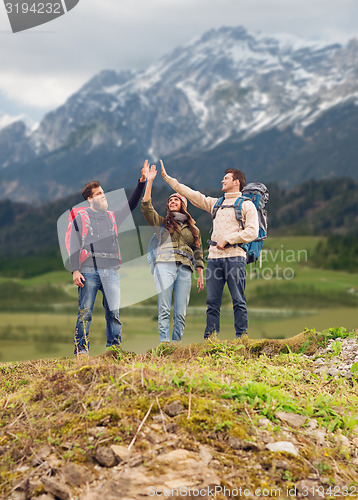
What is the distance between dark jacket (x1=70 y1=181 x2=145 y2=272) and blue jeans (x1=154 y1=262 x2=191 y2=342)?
2.63 feet

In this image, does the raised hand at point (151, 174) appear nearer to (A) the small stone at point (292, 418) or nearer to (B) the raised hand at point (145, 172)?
(B) the raised hand at point (145, 172)

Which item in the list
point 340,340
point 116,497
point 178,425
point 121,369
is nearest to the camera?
point 116,497

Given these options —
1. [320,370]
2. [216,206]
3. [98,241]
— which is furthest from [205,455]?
[216,206]

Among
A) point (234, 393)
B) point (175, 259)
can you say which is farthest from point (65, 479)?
point (175, 259)

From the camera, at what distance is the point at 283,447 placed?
5.12 m

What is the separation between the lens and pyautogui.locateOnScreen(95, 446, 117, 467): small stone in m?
4.67

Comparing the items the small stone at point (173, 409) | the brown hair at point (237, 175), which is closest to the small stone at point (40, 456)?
the small stone at point (173, 409)

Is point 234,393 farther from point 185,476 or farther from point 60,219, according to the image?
point 60,219

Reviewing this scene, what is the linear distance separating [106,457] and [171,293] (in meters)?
4.58

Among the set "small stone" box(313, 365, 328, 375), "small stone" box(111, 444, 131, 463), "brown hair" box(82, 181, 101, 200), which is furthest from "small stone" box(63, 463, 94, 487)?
"brown hair" box(82, 181, 101, 200)

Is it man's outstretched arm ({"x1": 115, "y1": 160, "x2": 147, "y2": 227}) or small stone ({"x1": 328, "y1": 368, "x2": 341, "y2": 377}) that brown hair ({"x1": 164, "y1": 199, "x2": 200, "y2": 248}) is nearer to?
man's outstretched arm ({"x1": 115, "y1": 160, "x2": 147, "y2": 227})

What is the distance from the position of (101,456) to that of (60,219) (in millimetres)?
5044

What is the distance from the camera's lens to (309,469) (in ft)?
16.3

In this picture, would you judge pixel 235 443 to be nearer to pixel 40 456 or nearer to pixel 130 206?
pixel 40 456
